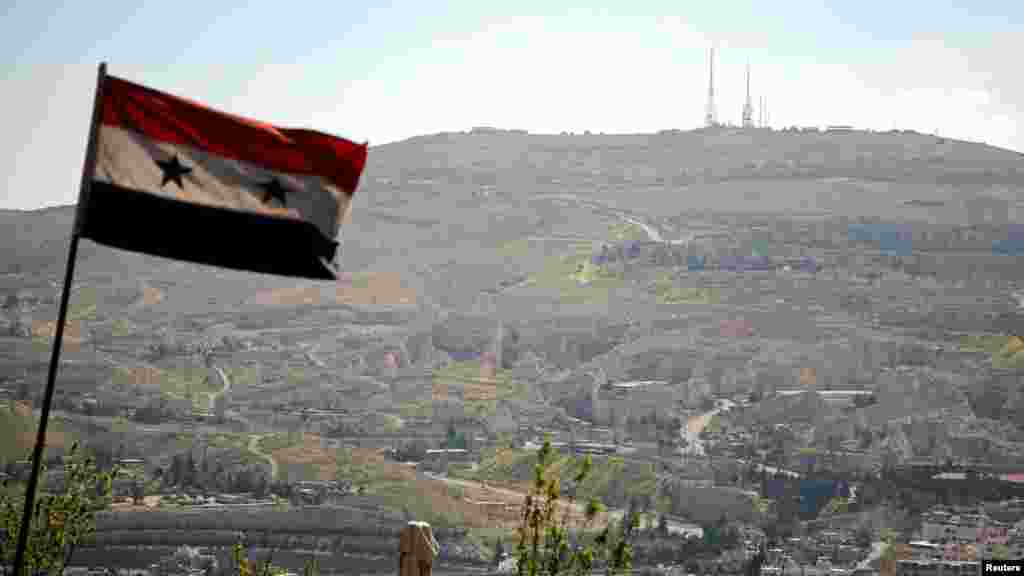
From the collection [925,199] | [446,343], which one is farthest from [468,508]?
[925,199]

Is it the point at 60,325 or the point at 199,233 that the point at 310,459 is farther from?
the point at 60,325

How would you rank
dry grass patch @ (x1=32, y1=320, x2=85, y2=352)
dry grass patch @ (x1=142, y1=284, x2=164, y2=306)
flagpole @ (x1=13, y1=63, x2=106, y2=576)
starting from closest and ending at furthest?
flagpole @ (x1=13, y1=63, x2=106, y2=576)
dry grass patch @ (x1=32, y1=320, x2=85, y2=352)
dry grass patch @ (x1=142, y1=284, x2=164, y2=306)

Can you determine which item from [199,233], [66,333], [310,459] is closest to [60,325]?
[199,233]

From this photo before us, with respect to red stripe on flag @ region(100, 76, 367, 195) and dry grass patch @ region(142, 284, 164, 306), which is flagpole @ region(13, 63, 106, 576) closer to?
red stripe on flag @ region(100, 76, 367, 195)

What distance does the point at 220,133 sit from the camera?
38.0ft

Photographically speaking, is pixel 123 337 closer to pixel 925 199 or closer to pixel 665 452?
pixel 665 452

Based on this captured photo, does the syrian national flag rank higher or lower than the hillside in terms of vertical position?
lower

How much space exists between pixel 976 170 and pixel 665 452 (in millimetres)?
78542

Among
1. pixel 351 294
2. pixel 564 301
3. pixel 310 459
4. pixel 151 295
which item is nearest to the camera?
pixel 310 459

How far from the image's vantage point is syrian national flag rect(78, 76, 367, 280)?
1139cm

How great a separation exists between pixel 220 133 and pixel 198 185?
14.5 inches

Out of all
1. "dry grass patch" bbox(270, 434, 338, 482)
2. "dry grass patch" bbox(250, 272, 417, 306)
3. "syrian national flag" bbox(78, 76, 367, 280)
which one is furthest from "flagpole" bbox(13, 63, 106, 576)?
"dry grass patch" bbox(250, 272, 417, 306)

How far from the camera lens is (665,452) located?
96.9m

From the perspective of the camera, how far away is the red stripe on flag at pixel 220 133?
11.4 metres
